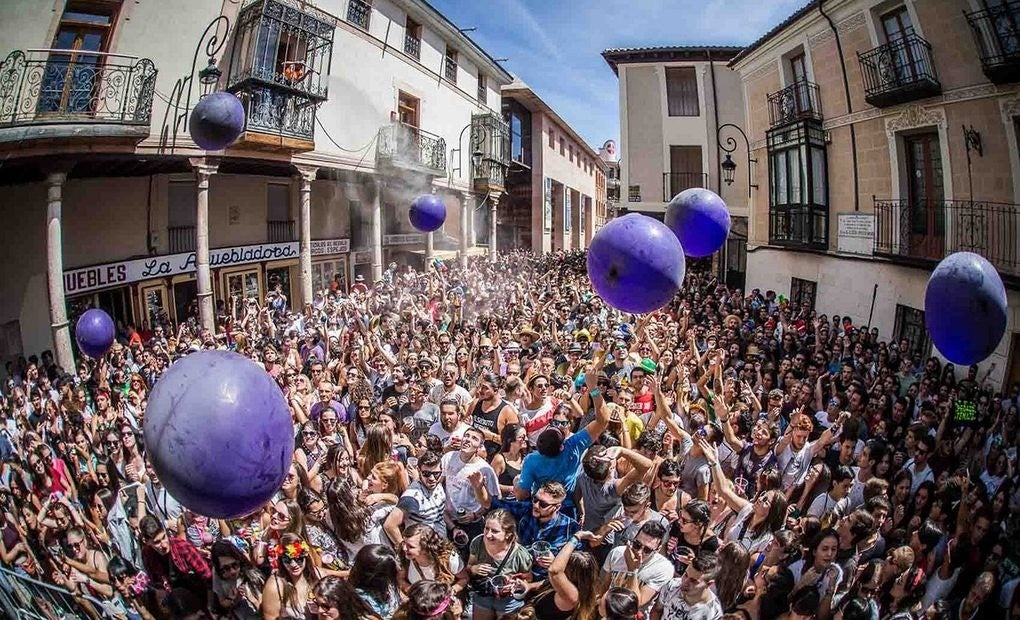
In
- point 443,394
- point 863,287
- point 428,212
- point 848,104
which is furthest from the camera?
point 848,104

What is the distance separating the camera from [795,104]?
13.0 m

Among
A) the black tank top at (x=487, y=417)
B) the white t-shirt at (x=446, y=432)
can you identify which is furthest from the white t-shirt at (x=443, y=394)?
the white t-shirt at (x=446, y=432)

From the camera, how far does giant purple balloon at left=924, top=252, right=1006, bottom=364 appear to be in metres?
4.30

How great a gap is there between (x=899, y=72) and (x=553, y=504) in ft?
35.5

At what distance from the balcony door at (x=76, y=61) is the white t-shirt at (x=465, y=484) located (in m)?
8.18

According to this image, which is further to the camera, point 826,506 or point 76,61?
point 76,61

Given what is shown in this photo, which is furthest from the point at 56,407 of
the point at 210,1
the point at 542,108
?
the point at 542,108

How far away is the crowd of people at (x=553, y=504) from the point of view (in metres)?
2.74

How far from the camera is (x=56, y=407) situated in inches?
247

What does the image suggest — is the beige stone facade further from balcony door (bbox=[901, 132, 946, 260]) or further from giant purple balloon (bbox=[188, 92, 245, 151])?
giant purple balloon (bbox=[188, 92, 245, 151])

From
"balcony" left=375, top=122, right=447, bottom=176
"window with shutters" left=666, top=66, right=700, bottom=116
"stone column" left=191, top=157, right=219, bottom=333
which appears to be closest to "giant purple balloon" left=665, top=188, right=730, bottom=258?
"stone column" left=191, top=157, right=219, bottom=333

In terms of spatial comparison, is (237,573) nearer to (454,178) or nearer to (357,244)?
(357,244)

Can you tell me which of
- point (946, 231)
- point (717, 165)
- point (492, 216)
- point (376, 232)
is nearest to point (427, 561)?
point (946, 231)

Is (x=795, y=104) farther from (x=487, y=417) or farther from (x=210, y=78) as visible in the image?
(x=210, y=78)
